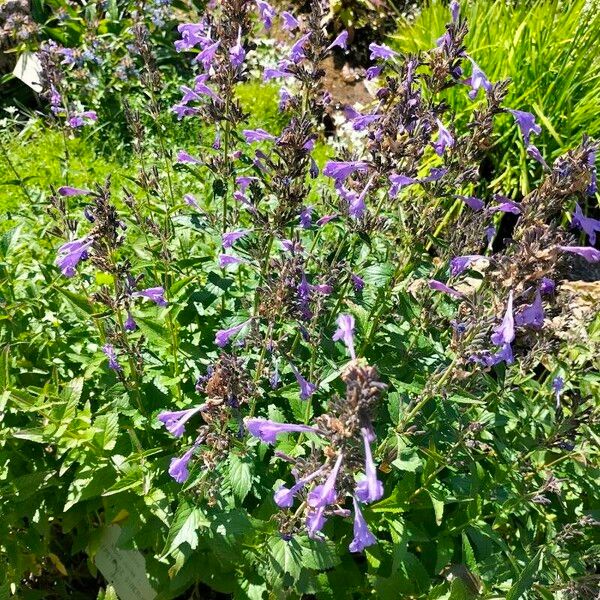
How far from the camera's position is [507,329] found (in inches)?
75.4

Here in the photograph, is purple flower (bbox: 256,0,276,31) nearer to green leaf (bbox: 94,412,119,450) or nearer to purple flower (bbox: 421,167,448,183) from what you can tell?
purple flower (bbox: 421,167,448,183)

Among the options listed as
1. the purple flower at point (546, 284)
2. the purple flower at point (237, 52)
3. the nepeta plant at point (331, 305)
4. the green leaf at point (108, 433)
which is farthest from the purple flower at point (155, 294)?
the purple flower at point (546, 284)

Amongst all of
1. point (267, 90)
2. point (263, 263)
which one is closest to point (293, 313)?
point (263, 263)

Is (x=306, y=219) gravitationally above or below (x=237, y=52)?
below

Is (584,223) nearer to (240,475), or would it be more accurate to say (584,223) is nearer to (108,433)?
(240,475)

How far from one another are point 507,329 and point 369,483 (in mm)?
664

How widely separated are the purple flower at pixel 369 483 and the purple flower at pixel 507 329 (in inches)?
22.4

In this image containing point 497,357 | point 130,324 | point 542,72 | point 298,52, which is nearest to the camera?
point 497,357

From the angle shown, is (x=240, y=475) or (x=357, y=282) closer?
(x=240, y=475)

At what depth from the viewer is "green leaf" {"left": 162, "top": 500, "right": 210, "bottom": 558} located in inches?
88.1

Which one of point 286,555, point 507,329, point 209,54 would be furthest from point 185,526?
point 209,54

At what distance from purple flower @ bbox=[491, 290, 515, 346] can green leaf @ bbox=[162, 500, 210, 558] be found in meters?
1.23

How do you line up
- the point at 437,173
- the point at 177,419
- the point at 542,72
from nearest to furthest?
the point at 177,419, the point at 437,173, the point at 542,72

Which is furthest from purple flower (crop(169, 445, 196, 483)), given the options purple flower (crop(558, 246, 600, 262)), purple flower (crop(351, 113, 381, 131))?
purple flower (crop(351, 113, 381, 131))
